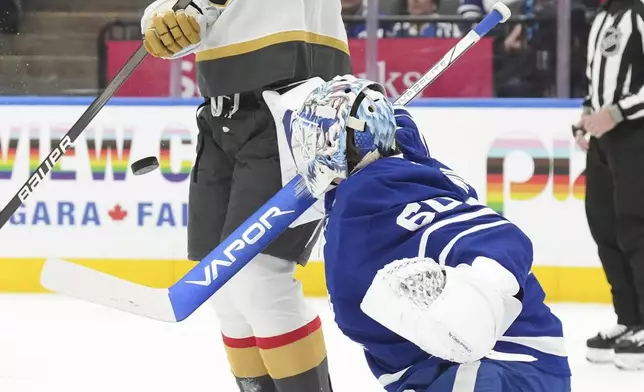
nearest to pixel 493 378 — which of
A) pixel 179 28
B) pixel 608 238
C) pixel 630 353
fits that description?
pixel 179 28

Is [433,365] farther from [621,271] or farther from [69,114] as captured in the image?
[69,114]

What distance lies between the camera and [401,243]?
121 cm

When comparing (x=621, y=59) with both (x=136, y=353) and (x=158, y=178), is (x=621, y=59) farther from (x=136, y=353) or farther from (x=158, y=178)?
(x=158, y=178)

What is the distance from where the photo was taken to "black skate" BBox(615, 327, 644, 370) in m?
2.72

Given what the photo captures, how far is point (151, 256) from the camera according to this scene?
12.5 feet

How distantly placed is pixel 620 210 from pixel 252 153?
140 centimetres

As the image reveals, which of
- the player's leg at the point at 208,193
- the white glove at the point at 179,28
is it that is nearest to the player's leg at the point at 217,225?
the player's leg at the point at 208,193

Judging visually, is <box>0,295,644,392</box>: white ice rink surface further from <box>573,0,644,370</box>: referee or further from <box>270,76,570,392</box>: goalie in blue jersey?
<box>270,76,570,392</box>: goalie in blue jersey

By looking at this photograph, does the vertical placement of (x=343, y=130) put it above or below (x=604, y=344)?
above

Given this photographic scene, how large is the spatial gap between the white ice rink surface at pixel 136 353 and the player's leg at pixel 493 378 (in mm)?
1273

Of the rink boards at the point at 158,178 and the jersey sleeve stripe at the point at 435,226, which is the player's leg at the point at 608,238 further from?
the jersey sleeve stripe at the point at 435,226

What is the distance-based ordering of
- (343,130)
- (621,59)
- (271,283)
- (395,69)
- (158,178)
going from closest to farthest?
(343,130) < (271,283) < (621,59) < (158,178) < (395,69)

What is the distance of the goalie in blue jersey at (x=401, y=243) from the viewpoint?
3.63 ft

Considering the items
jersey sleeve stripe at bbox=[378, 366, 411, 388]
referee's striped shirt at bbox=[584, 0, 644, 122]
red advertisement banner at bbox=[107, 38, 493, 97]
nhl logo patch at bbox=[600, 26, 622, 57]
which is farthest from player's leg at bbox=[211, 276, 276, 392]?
red advertisement banner at bbox=[107, 38, 493, 97]
